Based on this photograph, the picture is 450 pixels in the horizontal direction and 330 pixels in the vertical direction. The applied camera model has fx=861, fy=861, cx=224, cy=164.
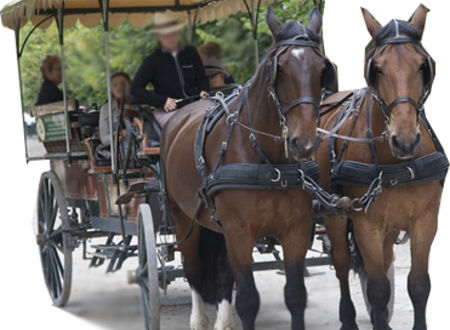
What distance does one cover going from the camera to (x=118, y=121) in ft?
24.3

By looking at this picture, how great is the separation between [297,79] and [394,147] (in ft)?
2.28

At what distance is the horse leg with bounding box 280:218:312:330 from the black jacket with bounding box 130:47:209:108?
2037mm

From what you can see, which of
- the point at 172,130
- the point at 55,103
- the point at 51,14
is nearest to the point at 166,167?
the point at 172,130

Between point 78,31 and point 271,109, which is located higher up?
point 78,31

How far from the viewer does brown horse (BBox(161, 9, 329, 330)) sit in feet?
16.8

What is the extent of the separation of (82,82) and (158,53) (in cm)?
165

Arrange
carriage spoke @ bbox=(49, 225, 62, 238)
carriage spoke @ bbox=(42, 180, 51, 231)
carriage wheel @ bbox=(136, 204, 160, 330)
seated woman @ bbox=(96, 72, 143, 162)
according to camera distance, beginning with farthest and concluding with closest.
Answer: carriage spoke @ bbox=(42, 180, 51, 231) → carriage spoke @ bbox=(49, 225, 62, 238) → seated woman @ bbox=(96, 72, 143, 162) → carriage wheel @ bbox=(136, 204, 160, 330)

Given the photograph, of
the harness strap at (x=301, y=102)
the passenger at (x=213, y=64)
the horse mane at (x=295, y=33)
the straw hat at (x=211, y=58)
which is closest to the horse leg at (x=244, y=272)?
the harness strap at (x=301, y=102)

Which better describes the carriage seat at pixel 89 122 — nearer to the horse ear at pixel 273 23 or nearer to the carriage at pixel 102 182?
the carriage at pixel 102 182

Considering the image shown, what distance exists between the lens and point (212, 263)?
23.7 ft

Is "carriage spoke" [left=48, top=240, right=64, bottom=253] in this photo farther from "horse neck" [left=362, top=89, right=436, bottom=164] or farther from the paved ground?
"horse neck" [left=362, top=89, right=436, bottom=164]

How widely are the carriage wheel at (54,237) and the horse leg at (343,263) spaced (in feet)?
10.4

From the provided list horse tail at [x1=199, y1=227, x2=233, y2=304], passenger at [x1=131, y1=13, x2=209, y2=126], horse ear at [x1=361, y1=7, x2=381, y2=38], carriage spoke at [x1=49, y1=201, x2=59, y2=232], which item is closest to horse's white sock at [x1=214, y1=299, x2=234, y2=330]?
horse tail at [x1=199, y1=227, x2=233, y2=304]

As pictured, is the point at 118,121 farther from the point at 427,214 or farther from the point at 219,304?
the point at 427,214
